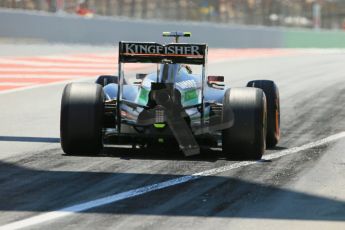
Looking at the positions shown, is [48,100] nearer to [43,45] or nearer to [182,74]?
[182,74]

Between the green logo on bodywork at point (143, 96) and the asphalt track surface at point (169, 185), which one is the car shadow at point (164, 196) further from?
the green logo on bodywork at point (143, 96)

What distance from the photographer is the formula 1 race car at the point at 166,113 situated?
1027cm

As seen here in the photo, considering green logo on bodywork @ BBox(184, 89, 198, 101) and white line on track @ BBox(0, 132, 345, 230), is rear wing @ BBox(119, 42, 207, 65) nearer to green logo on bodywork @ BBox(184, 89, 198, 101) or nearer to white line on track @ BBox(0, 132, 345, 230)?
green logo on bodywork @ BBox(184, 89, 198, 101)

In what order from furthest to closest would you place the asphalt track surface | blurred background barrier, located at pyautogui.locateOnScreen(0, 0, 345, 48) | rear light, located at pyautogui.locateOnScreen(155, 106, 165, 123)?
blurred background barrier, located at pyautogui.locateOnScreen(0, 0, 345, 48)
rear light, located at pyautogui.locateOnScreen(155, 106, 165, 123)
the asphalt track surface

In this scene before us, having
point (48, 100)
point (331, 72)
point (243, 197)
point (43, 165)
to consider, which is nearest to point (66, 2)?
point (331, 72)

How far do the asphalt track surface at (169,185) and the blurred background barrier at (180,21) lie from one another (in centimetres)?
1447

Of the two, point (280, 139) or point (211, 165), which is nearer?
point (211, 165)

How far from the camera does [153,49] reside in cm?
1057

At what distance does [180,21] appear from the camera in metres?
35.8

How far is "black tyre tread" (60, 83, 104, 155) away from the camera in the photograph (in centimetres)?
1028

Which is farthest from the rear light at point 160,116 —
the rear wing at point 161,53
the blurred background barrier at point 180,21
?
the blurred background barrier at point 180,21

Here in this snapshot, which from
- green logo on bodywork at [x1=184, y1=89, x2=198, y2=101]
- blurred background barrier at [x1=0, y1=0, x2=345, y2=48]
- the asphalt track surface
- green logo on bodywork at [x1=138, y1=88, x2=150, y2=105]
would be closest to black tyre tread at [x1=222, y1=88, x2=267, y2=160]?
the asphalt track surface

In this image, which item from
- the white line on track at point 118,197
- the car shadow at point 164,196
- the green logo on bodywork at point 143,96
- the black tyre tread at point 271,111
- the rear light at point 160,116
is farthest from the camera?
the black tyre tread at point 271,111

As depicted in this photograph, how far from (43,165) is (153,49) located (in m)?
1.79
